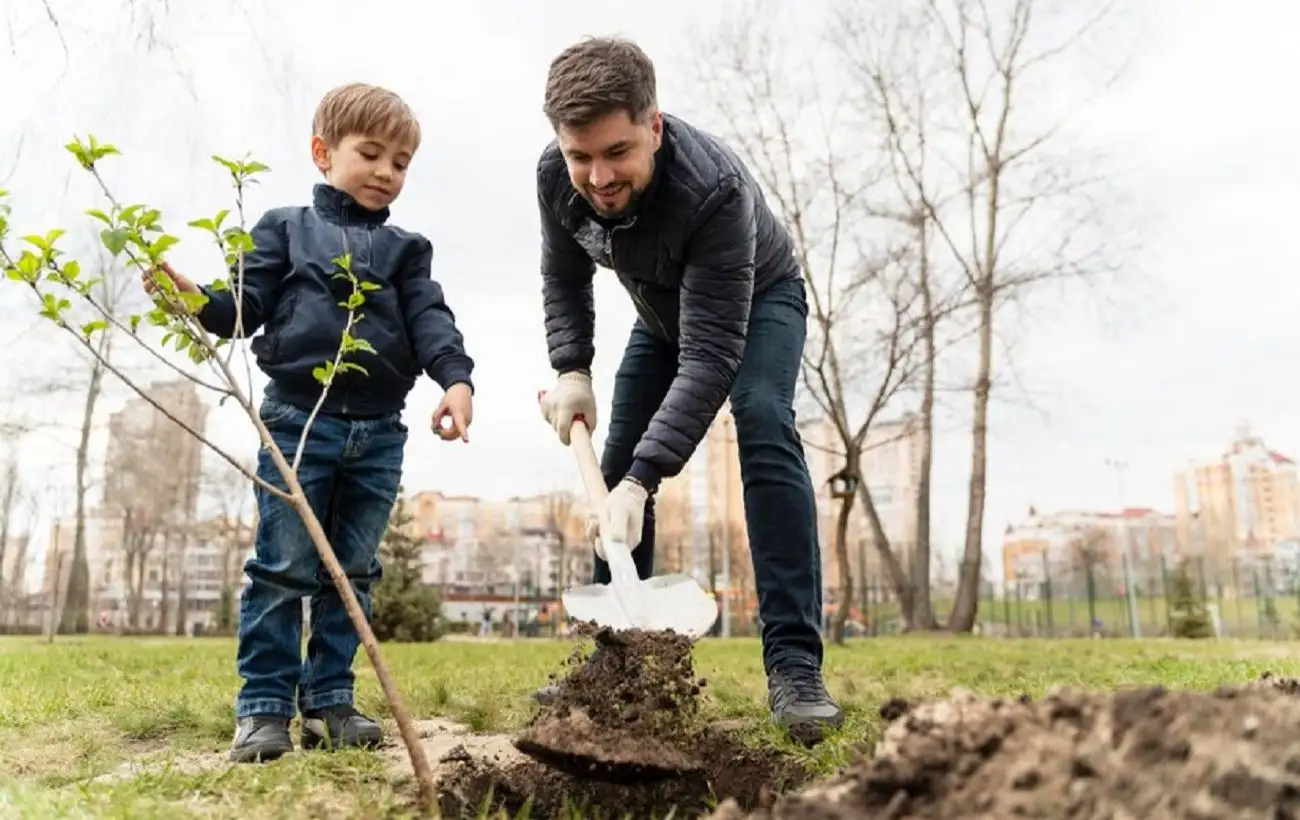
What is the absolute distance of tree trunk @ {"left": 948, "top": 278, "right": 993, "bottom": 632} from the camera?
15.5 m

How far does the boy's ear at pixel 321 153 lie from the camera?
275 cm

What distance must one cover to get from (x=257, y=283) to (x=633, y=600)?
119cm

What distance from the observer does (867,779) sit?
117cm

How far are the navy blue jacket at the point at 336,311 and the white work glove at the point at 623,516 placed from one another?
0.46 metres

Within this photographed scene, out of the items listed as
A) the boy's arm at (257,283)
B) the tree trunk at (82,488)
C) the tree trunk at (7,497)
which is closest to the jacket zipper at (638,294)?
the boy's arm at (257,283)

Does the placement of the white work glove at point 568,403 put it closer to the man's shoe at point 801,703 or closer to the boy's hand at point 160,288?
the man's shoe at point 801,703

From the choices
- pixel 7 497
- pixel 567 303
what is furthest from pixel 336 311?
pixel 7 497

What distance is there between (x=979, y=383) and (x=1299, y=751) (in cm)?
1509

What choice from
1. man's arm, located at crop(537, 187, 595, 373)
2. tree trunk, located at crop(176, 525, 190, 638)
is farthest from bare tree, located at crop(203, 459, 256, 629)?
man's arm, located at crop(537, 187, 595, 373)

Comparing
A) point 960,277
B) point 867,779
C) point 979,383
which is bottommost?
point 867,779

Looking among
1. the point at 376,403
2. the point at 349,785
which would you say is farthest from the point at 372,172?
the point at 349,785

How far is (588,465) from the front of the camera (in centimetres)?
262

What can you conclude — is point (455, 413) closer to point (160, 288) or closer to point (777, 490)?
point (160, 288)

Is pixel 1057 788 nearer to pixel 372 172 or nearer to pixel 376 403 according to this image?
pixel 376 403
